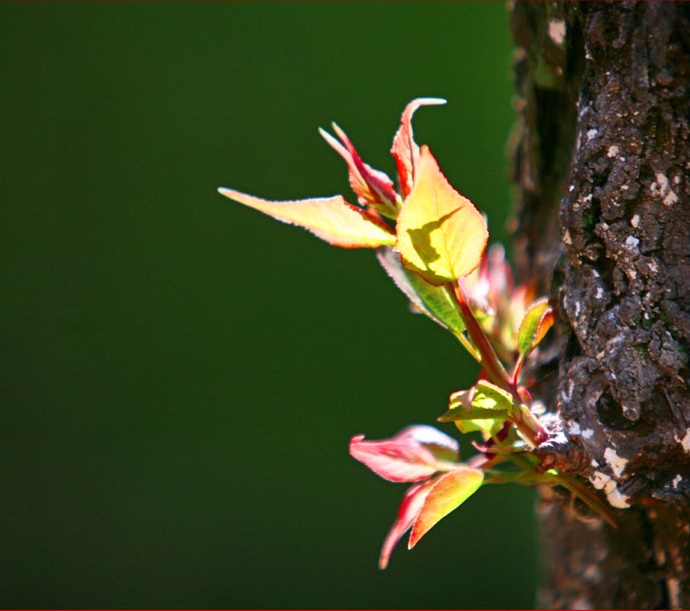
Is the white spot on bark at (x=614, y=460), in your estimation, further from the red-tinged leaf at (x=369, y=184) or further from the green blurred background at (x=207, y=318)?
the green blurred background at (x=207, y=318)

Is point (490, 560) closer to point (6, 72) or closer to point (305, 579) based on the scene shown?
point (305, 579)

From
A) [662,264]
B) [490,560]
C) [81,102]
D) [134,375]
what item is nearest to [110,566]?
[134,375]

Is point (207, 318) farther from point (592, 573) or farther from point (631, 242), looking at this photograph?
point (631, 242)

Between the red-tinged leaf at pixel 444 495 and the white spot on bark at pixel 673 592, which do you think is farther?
the white spot on bark at pixel 673 592

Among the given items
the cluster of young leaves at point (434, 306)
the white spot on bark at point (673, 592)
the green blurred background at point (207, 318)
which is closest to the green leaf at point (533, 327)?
the cluster of young leaves at point (434, 306)

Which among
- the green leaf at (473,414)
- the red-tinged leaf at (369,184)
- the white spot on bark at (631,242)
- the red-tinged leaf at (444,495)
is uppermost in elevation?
the red-tinged leaf at (369,184)

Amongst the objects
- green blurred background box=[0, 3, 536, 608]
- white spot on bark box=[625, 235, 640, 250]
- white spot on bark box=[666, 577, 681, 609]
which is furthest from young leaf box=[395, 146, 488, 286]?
green blurred background box=[0, 3, 536, 608]
